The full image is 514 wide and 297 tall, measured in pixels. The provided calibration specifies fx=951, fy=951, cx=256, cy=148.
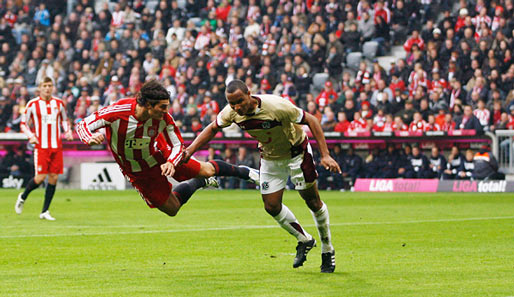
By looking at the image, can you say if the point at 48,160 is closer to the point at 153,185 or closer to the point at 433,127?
the point at 153,185

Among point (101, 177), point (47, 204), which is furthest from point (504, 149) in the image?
point (47, 204)

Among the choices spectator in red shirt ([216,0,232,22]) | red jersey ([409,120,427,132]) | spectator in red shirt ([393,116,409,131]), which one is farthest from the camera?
spectator in red shirt ([216,0,232,22])

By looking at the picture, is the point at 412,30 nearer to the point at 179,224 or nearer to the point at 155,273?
the point at 179,224

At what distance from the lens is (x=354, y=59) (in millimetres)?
30172

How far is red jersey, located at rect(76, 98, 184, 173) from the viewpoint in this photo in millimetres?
9672

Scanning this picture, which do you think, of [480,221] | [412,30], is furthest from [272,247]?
[412,30]

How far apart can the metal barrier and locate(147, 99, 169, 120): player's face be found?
16969 mm

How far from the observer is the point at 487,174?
2439 centimetres

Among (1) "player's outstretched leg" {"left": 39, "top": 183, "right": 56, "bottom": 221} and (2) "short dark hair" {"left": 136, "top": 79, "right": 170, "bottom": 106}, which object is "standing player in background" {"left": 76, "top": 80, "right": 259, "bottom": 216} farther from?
(1) "player's outstretched leg" {"left": 39, "top": 183, "right": 56, "bottom": 221}

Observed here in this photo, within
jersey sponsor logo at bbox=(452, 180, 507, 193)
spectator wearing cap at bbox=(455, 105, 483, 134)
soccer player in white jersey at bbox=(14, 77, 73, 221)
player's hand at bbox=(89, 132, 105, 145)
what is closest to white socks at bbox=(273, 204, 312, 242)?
player's hand at bbox=(89, 132, 105, 145)

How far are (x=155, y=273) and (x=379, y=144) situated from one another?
18701mm

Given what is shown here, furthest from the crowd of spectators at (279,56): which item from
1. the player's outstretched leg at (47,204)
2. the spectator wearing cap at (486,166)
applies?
the player's outstretched leg at (47,204)

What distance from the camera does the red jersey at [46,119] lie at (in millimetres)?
16828

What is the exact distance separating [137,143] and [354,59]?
20835 mm
